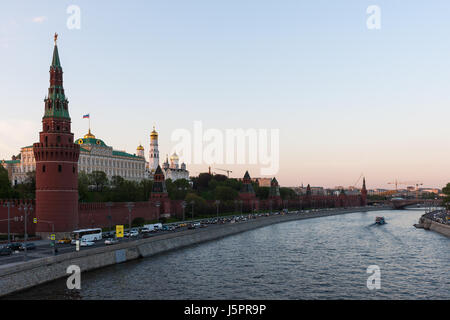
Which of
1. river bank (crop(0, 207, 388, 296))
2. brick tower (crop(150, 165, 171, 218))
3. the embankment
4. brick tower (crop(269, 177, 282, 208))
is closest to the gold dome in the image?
brick tower (crop(150, 165, 171, 218))

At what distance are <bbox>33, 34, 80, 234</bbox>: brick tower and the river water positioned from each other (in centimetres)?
1664

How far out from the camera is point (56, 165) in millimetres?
65625

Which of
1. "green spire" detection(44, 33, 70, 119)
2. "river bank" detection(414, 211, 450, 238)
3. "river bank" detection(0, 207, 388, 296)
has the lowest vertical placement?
"river bank" detection(414, 211, 450, 238)

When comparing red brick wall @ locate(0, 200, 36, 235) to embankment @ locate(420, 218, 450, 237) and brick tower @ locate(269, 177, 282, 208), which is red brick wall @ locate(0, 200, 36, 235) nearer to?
embankment @ locate(420, 218, 450, 237)

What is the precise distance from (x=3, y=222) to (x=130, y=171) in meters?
110

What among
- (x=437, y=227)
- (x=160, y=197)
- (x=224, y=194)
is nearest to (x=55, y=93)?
(x=160, y=197)

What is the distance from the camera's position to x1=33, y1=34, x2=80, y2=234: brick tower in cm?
6475

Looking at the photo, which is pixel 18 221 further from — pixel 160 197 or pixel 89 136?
pixel 89 136

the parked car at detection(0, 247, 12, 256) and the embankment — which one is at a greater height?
the parked car at detection(0, 247, 12, 256)

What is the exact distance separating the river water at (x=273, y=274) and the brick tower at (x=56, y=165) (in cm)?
1664

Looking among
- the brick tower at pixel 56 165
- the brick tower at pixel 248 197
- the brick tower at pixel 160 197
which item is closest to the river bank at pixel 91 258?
the brick tower at pixel 56 165
